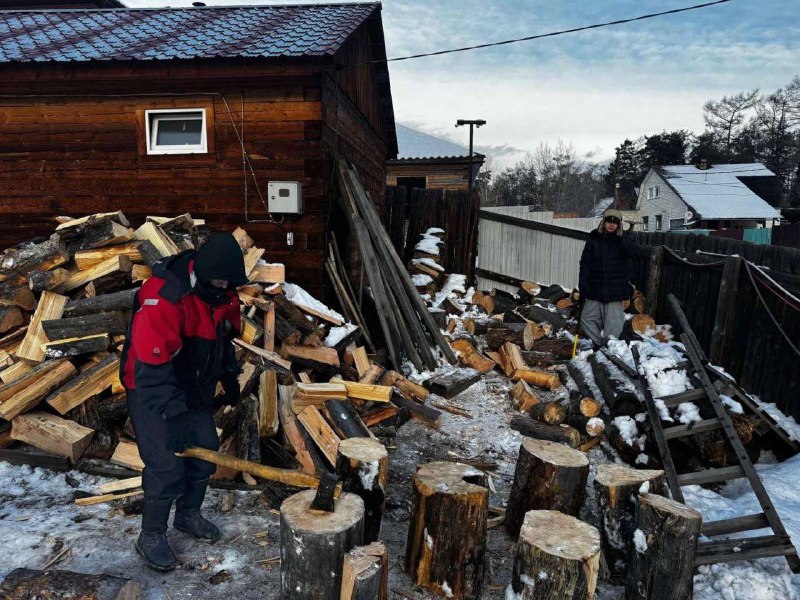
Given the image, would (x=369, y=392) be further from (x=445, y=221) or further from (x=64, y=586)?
(x=445, y=221)

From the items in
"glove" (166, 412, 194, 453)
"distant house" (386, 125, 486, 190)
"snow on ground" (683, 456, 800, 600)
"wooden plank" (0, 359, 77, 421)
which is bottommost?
"snow on ground" (683, 456, 800, 600)

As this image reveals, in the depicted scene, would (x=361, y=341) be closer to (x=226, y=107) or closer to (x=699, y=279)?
(x=226, y=107)

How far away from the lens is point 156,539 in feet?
10.7

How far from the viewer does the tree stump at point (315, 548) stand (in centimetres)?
268

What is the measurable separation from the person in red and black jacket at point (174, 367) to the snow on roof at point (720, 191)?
114 feet

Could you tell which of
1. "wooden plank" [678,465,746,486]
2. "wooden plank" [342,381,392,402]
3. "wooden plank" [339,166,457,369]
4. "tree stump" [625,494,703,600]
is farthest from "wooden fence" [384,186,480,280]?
"tree stump" [625,494,703,600]

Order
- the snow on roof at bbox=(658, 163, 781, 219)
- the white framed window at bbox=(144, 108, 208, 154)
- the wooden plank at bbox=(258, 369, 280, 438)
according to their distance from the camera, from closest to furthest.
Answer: the wooden plank at bbox=(258, 369, 280, 438)
the white framed window at bbox=(144, 108, 208, 154)
the snow on roof at bbox=(658, 163, 781, 219)

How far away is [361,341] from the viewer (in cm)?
739

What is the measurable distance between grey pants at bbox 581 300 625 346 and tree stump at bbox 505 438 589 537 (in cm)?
411

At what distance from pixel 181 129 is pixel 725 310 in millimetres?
7611

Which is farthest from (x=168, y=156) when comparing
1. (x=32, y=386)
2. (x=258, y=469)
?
(x=258, y=469)

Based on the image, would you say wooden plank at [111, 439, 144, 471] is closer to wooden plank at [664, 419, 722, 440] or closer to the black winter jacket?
wooden plank at [664, 419, 722, 440]

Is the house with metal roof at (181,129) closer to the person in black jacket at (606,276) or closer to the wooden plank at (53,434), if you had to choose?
the wooden plank at (53,434)

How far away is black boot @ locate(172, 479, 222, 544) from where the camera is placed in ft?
11.7
